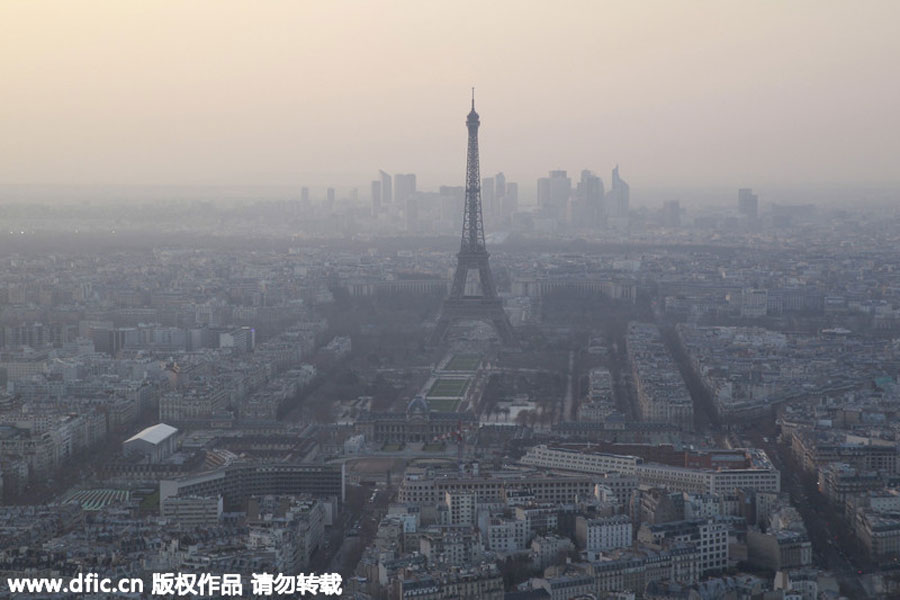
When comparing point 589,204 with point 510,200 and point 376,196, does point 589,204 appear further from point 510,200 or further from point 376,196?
point 376,196

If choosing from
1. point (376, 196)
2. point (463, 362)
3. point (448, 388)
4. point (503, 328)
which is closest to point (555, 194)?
point (376, 196)

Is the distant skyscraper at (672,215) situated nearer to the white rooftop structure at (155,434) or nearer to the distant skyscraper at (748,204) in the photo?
the distant skyscraper at (748,204)

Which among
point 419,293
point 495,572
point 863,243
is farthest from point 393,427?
point 863,243

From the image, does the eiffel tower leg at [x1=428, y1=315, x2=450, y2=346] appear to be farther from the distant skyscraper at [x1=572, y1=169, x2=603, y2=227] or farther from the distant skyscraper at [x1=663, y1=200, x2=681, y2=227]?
Result: the distant skyscraper at [x1=663, y1=200, x2=681, y2=227]

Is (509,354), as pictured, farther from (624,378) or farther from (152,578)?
(152,578)

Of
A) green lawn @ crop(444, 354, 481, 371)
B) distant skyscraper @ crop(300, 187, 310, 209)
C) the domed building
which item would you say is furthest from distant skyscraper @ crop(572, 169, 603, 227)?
the domed building
